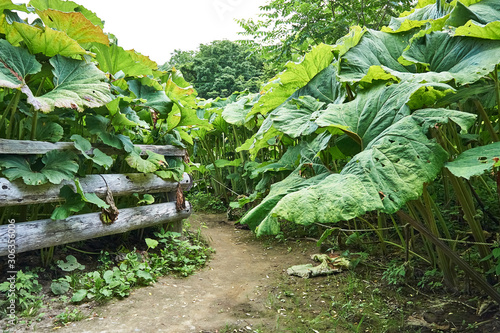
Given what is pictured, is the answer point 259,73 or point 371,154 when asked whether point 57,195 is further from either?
point 259,73

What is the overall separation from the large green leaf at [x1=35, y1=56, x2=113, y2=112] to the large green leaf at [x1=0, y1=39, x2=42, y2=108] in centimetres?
9

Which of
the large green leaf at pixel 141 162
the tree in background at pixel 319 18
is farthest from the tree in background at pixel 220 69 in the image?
the large green leaf at pixel 141 162

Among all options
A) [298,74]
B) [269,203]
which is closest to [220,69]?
[298,74]

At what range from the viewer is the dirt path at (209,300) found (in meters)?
1.76

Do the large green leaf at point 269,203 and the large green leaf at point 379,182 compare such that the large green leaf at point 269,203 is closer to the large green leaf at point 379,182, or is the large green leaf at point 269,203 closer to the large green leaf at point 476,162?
the large green leaf at point 379,182

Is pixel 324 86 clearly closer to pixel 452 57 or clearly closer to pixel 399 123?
pixel 452 57

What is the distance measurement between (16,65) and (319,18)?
593cm

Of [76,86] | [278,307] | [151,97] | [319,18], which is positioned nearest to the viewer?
[76,86]

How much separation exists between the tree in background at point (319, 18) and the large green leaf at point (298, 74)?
10.2ft

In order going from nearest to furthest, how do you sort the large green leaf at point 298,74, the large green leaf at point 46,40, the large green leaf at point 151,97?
the large green leaf at point 46,40
the large green leaf at point 298,74
the large green leaf at point 151,97

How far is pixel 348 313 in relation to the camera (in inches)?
69.7

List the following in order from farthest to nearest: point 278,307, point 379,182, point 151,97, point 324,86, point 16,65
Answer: point 151,97
point 324,86
point 278,307
point 16,65
point 379,182

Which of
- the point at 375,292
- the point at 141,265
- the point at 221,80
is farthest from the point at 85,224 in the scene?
the point at 221,80

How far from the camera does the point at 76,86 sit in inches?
72.5
